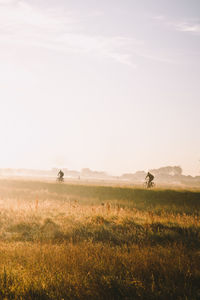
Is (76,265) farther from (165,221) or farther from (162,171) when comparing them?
(162,171)

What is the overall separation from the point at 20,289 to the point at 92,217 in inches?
284

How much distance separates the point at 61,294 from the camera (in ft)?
13.0

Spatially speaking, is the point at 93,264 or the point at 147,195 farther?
the point at 147,195

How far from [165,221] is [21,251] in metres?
6.36

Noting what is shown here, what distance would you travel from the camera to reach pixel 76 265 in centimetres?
515

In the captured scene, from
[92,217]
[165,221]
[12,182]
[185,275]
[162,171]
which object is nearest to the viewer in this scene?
[185,275]

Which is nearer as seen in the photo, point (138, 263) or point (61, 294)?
point (61, 294)

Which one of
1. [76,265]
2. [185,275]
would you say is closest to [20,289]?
[76,265]

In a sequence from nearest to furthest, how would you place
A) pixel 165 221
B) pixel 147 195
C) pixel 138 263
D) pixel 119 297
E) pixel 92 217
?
pixel 119 297, pixel 138 263, pixel 165 221, pixel 92 217, pixel 147 195

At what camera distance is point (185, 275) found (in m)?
4.55

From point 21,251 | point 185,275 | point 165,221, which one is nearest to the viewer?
point 185,275

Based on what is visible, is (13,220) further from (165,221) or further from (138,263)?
(138,263)

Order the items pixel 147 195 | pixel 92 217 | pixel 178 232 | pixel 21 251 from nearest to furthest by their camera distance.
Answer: pixel 21 251 < pixel 178 232 < pixel 92 217 < pixel 147 195

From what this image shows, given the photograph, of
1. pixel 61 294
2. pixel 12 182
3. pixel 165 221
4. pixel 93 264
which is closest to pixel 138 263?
pixel 93 264
